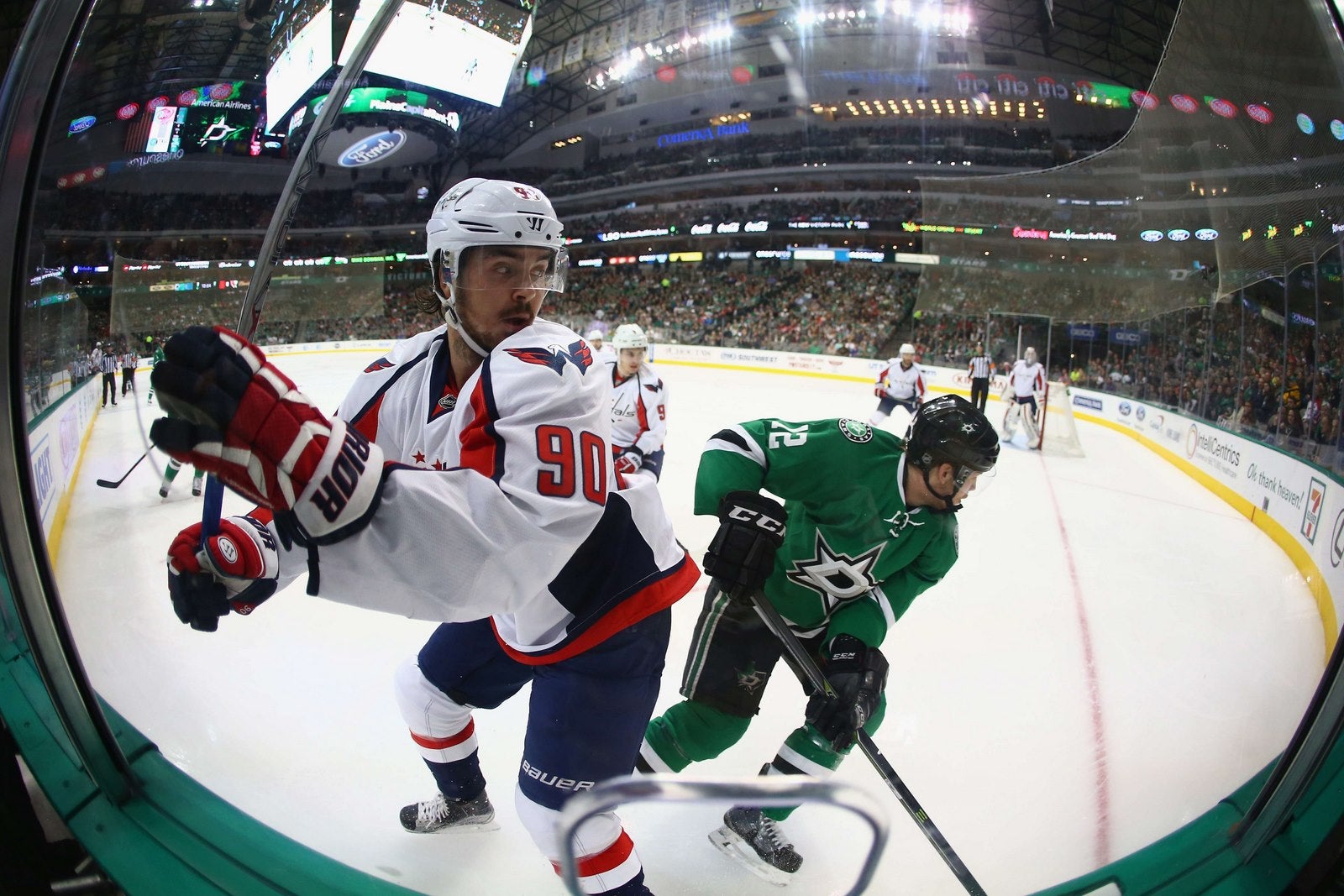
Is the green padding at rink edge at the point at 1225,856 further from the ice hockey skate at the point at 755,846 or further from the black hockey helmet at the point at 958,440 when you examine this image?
the black hockey helmet at the point at 958,440

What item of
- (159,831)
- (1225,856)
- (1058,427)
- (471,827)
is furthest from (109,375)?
(1058,427)

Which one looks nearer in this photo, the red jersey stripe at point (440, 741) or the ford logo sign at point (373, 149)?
the red jersey stripe at point (440, 741)

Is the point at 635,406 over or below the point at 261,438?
below

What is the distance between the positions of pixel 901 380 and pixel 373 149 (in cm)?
377

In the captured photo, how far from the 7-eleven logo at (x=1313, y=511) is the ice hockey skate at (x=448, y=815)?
1.79 meters

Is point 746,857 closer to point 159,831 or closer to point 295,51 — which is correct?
point 159,831

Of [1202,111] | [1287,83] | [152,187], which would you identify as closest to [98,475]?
[152,187]

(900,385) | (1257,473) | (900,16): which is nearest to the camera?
(900,16)

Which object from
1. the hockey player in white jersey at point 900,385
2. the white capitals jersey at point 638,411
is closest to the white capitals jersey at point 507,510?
the white capitals jersey at point 638,411

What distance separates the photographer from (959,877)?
3.83ft

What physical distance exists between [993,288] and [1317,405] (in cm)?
265

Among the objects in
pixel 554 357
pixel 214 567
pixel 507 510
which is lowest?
pixel 214 567

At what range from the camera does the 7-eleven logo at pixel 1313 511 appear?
152cm

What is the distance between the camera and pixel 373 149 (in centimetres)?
151
